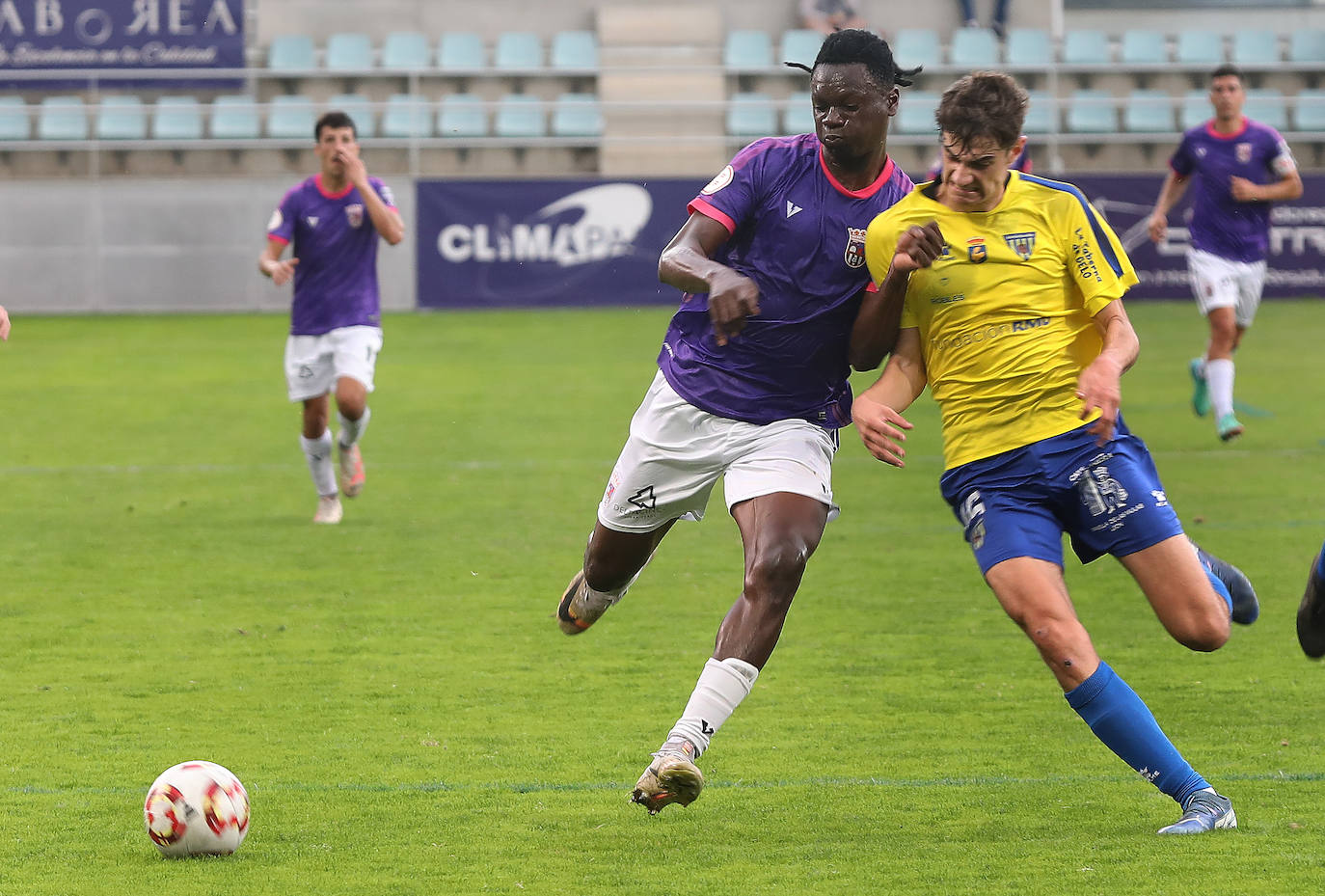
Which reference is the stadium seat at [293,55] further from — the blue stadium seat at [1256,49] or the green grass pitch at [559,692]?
the green grass pitch at [559,692]

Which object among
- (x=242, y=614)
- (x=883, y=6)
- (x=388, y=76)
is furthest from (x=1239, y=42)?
(x=242, y=614)

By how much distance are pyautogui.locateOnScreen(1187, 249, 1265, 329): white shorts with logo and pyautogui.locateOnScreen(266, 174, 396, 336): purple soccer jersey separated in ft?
19.7

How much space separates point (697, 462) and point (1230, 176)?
28.2ft

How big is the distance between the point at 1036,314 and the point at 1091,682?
102cm

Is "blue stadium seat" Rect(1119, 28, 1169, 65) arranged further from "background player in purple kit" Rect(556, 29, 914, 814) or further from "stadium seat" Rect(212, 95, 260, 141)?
"background player in purple kit" Rect(556, 29, 914, 814)

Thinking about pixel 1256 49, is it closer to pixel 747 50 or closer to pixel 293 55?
pixel 747 50

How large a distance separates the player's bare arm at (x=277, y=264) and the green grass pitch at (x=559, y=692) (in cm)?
142

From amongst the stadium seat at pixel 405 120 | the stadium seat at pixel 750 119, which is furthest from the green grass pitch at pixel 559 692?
the stadium seat at pixel 750 119

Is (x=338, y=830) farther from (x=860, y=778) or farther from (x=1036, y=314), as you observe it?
(x=1036, y=314)

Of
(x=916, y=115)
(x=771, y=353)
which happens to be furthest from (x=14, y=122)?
(x=771, y=353)

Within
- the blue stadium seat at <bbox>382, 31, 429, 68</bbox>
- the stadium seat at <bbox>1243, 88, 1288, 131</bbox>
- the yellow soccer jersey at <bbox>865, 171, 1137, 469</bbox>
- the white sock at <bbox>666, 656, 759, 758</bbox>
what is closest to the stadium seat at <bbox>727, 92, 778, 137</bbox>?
the blue stadium seat at <bbox>382, 31, 429, 68</bbox>

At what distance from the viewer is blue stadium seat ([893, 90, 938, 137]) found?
1003 inches

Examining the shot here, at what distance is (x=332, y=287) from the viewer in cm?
995

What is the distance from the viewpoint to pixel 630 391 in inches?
595
